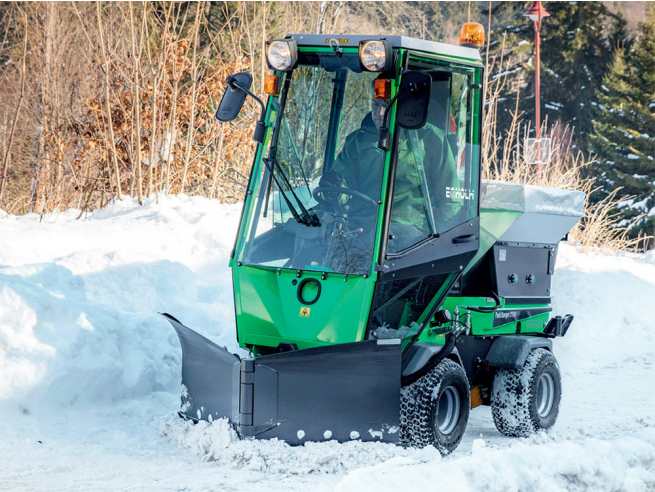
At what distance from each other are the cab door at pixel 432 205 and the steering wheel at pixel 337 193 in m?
0.15

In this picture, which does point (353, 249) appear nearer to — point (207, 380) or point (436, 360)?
point (436, 360)

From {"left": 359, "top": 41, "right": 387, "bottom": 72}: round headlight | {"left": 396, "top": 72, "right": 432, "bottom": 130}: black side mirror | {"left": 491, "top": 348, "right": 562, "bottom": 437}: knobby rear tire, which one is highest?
{"left": 359, "top": 41, "right": 387, "bottom": 72}: round headlight

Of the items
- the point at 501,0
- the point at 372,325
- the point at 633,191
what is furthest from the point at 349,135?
the point at 501,0

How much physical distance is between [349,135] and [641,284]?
25.6ft

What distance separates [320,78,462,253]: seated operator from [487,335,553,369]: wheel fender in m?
1.23

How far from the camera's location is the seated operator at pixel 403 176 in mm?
4531

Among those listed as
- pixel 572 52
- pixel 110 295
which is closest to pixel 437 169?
pixel 110 295

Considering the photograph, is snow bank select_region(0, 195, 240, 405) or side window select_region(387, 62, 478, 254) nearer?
side window select_region(387, 62, 478, 254)

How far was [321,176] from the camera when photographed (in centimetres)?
474

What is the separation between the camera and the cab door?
454 cm

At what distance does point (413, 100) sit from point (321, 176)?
0.82m

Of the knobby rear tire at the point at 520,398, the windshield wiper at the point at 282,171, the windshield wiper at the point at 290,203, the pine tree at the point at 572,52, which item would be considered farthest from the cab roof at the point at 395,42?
the pine tree at the point at 572,52

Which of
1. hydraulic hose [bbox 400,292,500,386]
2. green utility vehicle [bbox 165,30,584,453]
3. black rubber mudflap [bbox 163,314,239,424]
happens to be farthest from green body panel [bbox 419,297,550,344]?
black rubber mudflap [bbox 163,314,239,424]

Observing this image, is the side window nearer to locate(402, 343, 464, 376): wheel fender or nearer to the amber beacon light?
the amber beacon light
